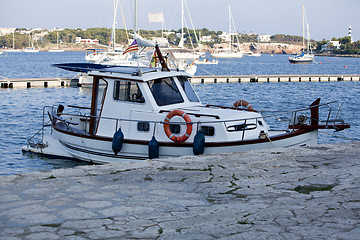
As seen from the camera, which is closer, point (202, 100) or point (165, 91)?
point (165, 91)

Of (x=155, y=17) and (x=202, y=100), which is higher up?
(x=155, y=17)

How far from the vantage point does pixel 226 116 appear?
12.3m

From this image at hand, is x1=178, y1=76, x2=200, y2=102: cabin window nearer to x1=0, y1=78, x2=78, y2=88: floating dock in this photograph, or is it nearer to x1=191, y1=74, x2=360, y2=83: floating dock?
x1=0, y1=78, x2=78, y2=88: floating dock

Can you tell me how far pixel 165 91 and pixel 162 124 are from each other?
117 centimetres

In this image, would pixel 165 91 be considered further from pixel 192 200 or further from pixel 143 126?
pixel 192 200

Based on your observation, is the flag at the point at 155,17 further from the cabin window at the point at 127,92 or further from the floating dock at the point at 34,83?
the cabin window at the point at 127,92

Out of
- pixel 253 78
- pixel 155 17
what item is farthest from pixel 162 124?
pixel 253 78

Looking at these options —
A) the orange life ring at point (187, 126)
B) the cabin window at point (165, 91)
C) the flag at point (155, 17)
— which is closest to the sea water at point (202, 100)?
the cabin window at point (165, 91)

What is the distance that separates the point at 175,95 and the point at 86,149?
287 cm

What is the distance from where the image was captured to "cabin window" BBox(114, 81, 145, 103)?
12898 millimetres

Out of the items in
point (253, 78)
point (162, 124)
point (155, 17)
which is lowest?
point (253, 78)

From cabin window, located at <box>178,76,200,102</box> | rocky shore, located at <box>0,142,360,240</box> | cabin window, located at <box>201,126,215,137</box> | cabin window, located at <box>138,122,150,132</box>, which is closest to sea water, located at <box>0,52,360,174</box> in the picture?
cabin window, located at <box>178,76,200,102</box>

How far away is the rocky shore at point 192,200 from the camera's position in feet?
16.8

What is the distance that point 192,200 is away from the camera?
6.29 metres
